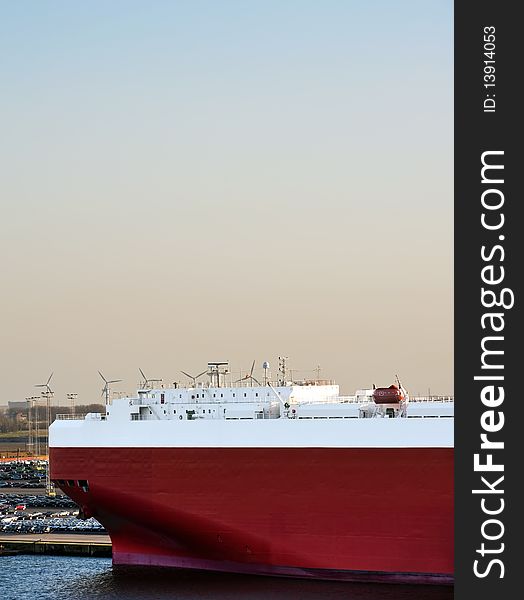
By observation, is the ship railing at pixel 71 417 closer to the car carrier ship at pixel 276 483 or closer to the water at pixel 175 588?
the car carrier ship at pixel 276 483

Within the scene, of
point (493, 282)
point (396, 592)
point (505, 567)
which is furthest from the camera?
point (396, 592)

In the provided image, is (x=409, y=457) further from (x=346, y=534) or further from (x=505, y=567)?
(x=505, y=567)

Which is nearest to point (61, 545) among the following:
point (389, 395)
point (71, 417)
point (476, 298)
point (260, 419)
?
point (71, 417)

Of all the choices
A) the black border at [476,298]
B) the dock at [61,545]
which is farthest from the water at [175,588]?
the black border at [476,298]

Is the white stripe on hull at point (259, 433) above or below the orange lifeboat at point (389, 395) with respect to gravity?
below

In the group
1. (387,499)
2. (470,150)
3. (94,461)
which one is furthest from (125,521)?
(470,150)

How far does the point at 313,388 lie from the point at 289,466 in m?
3.52

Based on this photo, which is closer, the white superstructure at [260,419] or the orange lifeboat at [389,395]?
the white superstructure at [260,419]

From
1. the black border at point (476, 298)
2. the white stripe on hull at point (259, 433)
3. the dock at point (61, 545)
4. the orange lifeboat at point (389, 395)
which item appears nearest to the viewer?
the black border at point (476, 298)

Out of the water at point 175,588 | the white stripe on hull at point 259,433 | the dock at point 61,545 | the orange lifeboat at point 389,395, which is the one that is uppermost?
the orange lifeboat at point 389,395

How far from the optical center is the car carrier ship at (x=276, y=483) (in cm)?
2373

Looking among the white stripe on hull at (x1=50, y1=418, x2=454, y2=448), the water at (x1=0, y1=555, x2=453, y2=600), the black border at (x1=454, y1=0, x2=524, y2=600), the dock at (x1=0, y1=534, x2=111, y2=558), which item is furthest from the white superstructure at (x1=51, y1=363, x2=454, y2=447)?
the black border at (x1=454, y1=0, x2=524, y2=600)

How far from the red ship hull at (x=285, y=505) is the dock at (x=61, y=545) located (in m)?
4.46

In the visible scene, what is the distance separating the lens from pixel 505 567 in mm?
14734
